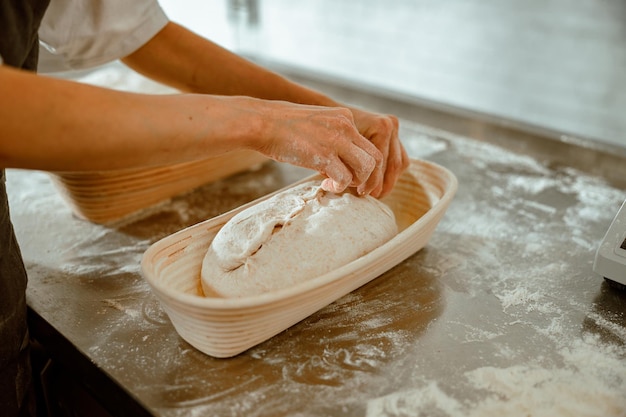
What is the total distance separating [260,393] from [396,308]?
33cm

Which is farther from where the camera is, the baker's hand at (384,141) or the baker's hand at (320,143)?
the baker's hand at (384,141)

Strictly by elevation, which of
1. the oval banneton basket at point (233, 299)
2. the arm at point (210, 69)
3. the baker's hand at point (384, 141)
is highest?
the arm at point (210, 69)

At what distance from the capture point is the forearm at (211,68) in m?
1.35

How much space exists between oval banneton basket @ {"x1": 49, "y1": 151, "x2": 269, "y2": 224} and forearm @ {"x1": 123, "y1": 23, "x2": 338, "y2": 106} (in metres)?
0.24

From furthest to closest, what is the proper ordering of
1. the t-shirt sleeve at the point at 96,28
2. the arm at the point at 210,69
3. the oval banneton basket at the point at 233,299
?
1. the arm at the point at 210,69
2. the t-shirt sleeve at the point at 96,28
3. the oval banneton basket at the point at 233,299

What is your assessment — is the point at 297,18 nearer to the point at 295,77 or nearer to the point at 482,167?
the point at 295,77

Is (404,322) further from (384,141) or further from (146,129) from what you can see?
(146,129)

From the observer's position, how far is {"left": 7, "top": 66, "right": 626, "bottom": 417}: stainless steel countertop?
0.89 metres

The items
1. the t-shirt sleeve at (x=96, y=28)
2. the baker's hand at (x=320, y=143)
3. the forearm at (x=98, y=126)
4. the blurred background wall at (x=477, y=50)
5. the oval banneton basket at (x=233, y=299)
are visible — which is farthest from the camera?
the blurred background wall at (x=477, y=50)

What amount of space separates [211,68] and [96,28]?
0.86 ft

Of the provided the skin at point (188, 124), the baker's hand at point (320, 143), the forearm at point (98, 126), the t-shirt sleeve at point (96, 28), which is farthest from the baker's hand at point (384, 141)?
the t-shirt sleeve at point (96, 28)

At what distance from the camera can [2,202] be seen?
1.05 m

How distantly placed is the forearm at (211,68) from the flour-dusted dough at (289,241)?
0.94 ft

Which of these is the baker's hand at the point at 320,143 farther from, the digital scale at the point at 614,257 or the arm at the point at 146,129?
the digital scale at the point at 614,257
